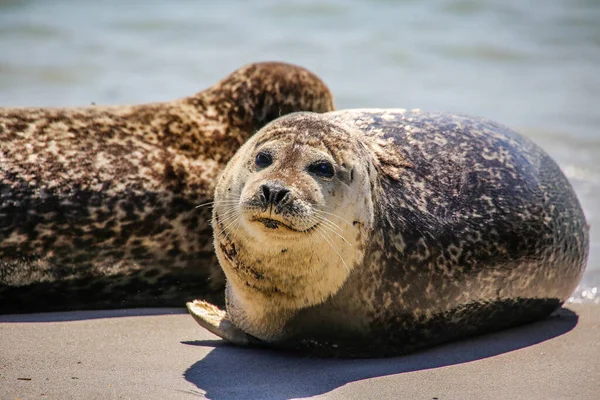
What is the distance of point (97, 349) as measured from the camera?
4.56 meters

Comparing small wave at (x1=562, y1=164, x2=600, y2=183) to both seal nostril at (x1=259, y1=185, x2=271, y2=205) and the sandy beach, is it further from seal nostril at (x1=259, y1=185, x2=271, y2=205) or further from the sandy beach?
seal nostril at (x1=259, y1=185, x2=271, y2=205)

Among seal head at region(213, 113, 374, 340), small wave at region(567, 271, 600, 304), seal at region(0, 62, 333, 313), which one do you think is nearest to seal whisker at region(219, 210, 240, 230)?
seal head at region(213, 113, 374, 340)

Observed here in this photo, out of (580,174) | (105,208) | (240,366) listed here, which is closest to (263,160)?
(240,366)

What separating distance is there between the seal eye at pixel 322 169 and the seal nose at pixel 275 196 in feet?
0.99

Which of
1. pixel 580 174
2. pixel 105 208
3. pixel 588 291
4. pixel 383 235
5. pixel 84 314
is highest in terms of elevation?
pixel 383 235

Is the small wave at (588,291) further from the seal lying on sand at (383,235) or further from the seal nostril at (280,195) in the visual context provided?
the seal nostril at (280,195)

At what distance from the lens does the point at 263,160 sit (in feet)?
14.4

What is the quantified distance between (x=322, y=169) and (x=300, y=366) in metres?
0.89

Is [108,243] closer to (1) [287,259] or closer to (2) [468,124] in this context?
(1) [287,259]

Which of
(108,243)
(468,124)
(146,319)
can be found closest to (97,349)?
(146,319)

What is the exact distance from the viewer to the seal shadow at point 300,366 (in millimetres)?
4094

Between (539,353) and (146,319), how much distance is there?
2.01m

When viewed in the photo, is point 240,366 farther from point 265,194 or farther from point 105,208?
point 105,208

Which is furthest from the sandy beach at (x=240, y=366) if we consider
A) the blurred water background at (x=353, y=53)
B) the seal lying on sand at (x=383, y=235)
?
the blurred water background at (x=353, y=53)
